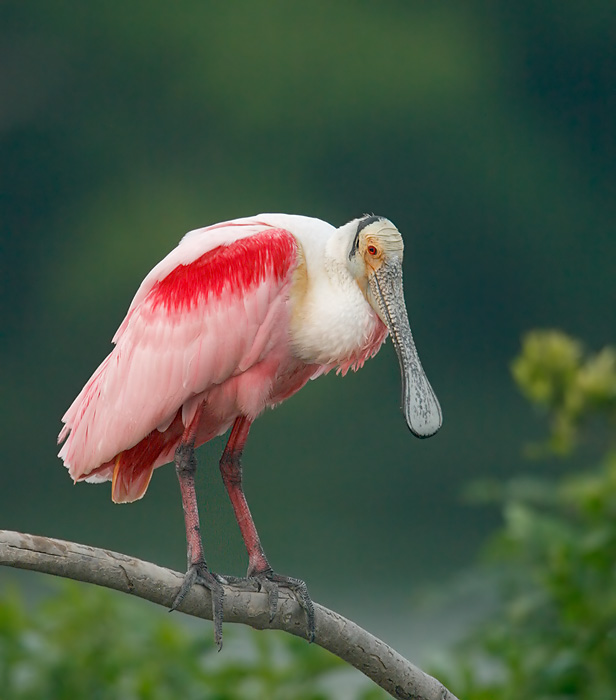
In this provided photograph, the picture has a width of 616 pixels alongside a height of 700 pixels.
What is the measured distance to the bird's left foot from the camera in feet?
5.46

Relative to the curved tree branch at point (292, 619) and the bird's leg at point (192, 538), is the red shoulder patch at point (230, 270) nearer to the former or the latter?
the bird's leg at point (192, 538)

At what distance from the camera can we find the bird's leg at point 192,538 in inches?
63.6

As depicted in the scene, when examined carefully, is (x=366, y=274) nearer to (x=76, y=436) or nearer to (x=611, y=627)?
(x=76, y=436)

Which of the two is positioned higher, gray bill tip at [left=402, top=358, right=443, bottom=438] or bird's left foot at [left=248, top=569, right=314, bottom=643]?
gray bill tip at [left=402, top=358, right=443, bottom=438]

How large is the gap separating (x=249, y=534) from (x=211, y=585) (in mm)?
276

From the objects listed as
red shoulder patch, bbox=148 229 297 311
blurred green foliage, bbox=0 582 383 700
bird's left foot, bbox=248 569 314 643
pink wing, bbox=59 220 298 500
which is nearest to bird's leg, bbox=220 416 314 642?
bird's left foot, bbox=248 569 314 643

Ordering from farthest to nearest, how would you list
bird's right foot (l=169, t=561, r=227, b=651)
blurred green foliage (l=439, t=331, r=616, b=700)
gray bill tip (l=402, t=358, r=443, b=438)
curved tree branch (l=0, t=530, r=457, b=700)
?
blurred green foliage (l=439, t=331, r=616, b=700), gray bill tip (l=402, t=358, r=443, b=438), bird's right foot (l=169, t=561, r=227, b=651), curved tree branch (l=0, t=530, r=457, b=700)

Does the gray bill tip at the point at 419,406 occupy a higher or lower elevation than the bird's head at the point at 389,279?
lower

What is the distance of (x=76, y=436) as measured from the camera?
186 cm

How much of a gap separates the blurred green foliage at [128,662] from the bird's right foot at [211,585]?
881 millimetres

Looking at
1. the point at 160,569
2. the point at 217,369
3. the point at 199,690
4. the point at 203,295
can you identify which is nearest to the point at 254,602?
the point at 160,569

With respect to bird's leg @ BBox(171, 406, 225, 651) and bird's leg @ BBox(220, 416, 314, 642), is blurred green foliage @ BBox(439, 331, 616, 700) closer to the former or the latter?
bird's leg @ BBox(220, 416, 314, 642)

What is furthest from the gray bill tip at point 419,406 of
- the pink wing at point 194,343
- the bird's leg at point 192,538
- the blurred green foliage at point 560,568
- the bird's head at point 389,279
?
the blurred green foliage at point 560,568

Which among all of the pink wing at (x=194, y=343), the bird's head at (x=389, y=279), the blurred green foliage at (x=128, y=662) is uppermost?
the bird's head at (x=389, y=279)
